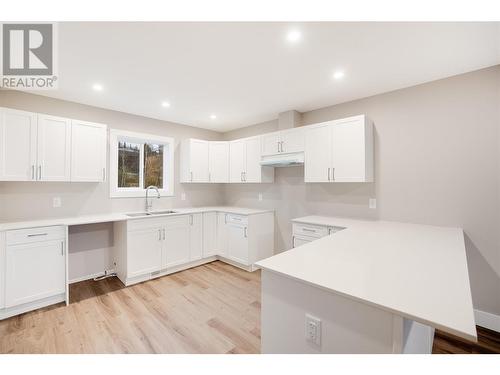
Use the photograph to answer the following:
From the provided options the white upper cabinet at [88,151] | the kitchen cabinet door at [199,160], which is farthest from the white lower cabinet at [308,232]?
the white upper cabinet at [88,151]

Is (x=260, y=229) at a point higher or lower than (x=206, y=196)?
lower

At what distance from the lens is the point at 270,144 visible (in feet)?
12.2

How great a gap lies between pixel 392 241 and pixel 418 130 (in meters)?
1.58

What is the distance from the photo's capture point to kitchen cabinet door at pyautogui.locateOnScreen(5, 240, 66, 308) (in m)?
2.32

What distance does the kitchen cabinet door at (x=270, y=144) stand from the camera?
3.62 meters

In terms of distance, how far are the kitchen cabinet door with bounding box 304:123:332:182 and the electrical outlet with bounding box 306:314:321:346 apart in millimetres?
2214

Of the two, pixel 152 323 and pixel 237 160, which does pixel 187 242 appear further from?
pixel 237 160

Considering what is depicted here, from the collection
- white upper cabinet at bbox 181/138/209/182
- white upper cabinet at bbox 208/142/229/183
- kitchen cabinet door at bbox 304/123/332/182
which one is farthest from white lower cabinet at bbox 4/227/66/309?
kitchen cabinet door at bbox 304/123/332/182

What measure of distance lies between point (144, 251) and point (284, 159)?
2.42 meters

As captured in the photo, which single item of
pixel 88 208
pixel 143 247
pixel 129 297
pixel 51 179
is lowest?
pixel 129 297
